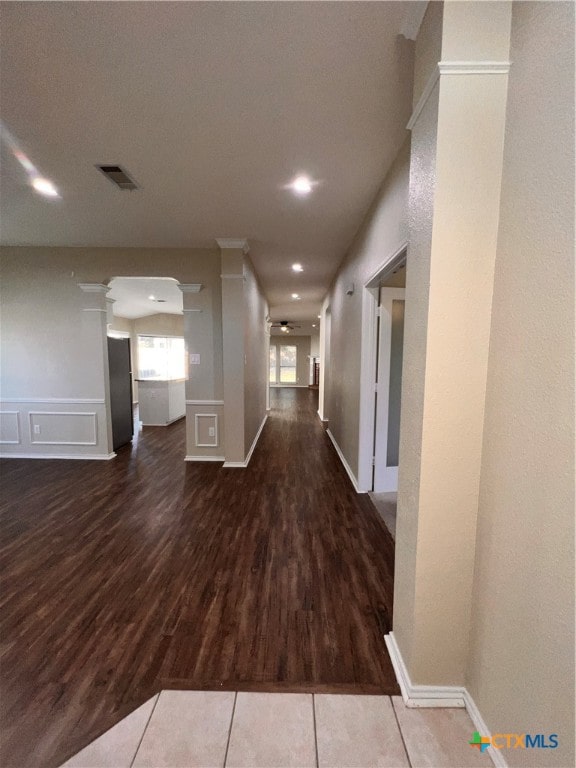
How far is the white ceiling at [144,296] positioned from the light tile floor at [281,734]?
4613 millimetres

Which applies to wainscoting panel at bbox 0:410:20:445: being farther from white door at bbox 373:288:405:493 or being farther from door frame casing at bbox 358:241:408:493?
white door at bbox 373:288:405:493

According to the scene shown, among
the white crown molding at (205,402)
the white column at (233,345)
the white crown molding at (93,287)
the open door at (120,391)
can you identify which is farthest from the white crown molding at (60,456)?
the white crown molding at (93,287)

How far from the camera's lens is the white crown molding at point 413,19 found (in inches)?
44.1

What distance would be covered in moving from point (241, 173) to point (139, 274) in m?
2.33

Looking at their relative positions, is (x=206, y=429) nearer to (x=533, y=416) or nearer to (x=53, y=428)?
(x=53, y=428)

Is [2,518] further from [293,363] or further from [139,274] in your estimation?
[293,363]

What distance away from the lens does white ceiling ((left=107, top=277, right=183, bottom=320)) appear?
5422 millimetres

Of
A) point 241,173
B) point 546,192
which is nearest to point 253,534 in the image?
point 546,192

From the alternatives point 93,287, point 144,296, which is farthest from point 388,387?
point 144,296

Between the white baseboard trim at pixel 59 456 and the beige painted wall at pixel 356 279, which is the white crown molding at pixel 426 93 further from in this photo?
the white baseboard trim at pixel 59 456

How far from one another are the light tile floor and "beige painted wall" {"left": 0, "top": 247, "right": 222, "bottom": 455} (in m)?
3.13

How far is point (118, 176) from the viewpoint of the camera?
2.28 m

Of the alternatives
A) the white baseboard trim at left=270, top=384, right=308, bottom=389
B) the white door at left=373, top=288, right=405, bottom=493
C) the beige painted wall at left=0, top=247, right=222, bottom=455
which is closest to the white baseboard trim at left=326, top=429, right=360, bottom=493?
the white door at left=373, top=288, right=405, bottom=493

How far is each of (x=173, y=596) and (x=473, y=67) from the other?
2.76 m
